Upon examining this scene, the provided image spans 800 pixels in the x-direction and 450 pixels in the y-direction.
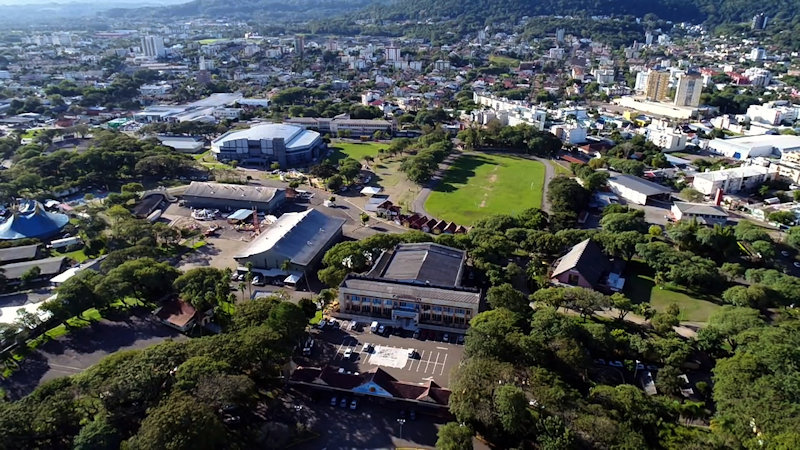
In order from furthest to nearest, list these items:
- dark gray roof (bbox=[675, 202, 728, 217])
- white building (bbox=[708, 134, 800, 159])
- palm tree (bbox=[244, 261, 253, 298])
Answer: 1. white building (bbox=[708, 134, 800, 159])
2. dark gray roof (bbox=[675, 202, 728, 217])
3. palm tree (bbox=[244, 261, 253, 298])

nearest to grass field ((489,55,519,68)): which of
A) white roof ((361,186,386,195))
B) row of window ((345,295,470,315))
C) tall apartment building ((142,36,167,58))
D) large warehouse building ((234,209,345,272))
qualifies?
tall apartment building ((142,36,167,58))

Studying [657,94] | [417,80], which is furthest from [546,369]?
[417,80]

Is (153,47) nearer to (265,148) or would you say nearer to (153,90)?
(153,90)

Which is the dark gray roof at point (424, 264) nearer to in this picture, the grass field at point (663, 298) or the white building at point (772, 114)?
the grass field at point (663, 298)

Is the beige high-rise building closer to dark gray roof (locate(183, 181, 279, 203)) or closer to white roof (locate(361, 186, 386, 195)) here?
white roof (locate(361, 186, 386, 195))

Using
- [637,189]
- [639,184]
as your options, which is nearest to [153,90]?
[639,184]

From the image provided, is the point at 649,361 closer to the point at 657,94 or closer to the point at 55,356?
the point at 55,356

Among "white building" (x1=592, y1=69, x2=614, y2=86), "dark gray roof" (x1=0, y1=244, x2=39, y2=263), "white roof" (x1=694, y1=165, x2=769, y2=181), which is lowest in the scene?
"dark gray roof" (x1=0, y1=244, x2=39, y2=263)
